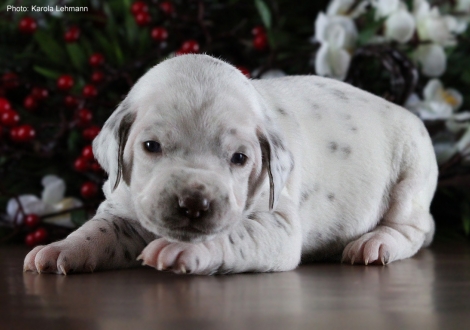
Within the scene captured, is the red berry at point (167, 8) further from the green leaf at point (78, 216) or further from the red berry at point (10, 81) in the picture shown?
the green leaf at point (78, 216)

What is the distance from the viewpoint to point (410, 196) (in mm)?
2922

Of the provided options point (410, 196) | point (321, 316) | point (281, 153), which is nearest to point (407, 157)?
point (410, 196)

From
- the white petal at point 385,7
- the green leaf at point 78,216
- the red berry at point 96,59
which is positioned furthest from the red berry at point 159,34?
the white petal at point 385,7

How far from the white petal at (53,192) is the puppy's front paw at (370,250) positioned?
151cm

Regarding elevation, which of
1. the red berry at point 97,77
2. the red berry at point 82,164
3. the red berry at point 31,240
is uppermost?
the red berry at point 97,77

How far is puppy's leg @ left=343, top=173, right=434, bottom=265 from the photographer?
2.63 meters

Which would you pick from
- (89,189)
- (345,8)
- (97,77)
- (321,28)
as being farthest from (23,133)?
(345,8)

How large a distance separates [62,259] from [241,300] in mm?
606

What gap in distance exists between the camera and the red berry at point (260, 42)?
4039 millimetres

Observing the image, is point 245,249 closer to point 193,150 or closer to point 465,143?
point 193,150

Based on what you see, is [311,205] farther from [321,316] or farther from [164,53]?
[164,53]

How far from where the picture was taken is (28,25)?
13.2 ft

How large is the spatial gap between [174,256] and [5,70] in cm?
255

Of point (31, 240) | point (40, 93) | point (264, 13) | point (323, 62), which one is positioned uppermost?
point (264, 13)
